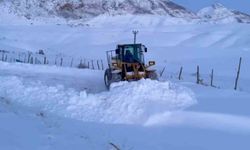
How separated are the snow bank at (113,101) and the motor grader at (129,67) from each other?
1.95 metres

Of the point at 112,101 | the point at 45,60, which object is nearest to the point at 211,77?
the point at 112,101

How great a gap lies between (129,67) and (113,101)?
15.9 ft

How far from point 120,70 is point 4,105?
6.55 meters

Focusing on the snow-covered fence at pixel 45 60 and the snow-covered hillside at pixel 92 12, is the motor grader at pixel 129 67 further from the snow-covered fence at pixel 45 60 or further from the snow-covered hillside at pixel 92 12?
the snow-covered hillside at pixel 92 12

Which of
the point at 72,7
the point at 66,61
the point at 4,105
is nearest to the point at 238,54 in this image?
the point at 66,61

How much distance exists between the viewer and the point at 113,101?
14539mm

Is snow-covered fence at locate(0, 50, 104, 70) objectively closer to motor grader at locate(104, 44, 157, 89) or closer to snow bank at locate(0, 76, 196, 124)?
motor grader at locate(104, 44, 157, 89)

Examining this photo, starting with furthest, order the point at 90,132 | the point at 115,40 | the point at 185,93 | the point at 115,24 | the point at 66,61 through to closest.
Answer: the point at 115,24, the point at 115,40, the point at 66,61, the point at 185,93, the point at 90,132

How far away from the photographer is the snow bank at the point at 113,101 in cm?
1374

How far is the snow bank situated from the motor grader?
1954 mm

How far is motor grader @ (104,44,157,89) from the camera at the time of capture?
739 inches

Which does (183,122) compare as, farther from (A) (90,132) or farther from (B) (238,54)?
(B) (238,54)

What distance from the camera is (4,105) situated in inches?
515

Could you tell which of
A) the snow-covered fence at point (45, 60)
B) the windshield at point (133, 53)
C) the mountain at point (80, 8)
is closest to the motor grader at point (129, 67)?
the windshield at point (133, 53)
